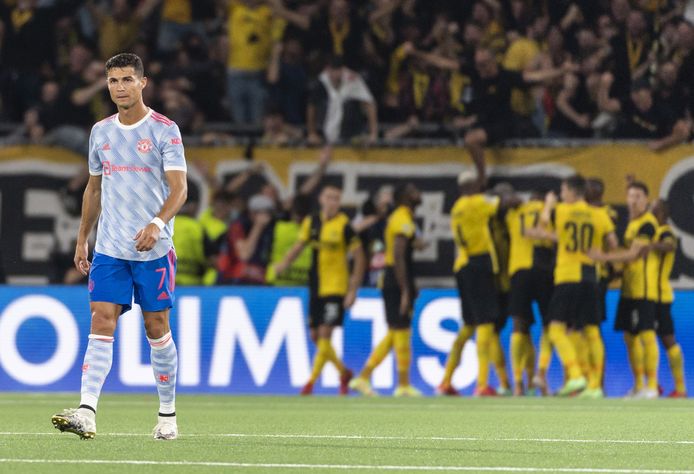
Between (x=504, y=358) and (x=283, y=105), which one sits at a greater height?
(x=283, y=105)

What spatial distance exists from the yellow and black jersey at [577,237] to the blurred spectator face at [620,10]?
9.28 feet

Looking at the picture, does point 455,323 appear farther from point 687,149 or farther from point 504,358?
point 687,149

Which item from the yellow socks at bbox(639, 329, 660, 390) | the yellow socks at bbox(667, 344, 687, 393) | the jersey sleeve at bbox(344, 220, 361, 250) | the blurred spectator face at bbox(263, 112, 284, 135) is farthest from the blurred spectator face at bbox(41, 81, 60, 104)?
the yellow socks at bbox(667, 344, 687, 393)

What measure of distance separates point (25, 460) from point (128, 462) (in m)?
0.51

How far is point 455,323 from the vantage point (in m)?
16.7

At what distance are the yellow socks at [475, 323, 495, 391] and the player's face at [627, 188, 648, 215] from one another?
1.89 metres

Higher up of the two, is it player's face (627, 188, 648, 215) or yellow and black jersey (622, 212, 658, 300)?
player's face (627, 188, 648, 215)

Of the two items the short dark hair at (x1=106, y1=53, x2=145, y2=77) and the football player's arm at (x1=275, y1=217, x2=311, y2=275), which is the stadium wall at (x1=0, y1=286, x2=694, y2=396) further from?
the short dark hair at (x1=106, y1=53, x2=145, y2=77)

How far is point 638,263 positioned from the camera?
52.9 feet

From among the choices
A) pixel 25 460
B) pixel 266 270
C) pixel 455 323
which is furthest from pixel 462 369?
pixel 25 460

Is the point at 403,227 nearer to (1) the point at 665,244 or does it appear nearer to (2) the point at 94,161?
(1) the point at 665,244

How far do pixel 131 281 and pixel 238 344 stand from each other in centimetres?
871

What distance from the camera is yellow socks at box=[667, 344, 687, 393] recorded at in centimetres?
1606

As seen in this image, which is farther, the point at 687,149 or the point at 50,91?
the point at 50,91
